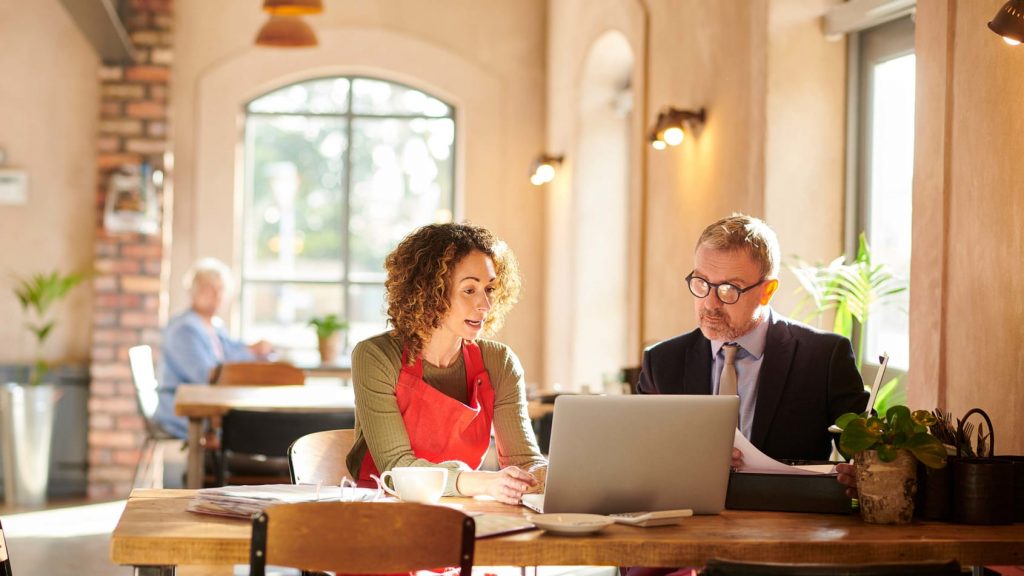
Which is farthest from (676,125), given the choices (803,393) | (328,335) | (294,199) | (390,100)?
(294,199)

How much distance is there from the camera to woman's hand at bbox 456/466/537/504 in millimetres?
2607

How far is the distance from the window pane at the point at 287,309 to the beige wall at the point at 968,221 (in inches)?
248

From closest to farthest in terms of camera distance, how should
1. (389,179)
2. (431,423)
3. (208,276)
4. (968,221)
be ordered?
(431,423) → (968,221) → (208,276) → (389,179)

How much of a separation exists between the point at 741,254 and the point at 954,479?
2.85ft

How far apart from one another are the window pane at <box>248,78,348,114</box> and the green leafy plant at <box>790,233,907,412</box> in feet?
17.8

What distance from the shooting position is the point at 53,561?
19.1 ft

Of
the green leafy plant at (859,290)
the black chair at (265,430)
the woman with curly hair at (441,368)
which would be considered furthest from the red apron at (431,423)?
the black chair at (265,430)

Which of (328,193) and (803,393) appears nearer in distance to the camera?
(803,393)

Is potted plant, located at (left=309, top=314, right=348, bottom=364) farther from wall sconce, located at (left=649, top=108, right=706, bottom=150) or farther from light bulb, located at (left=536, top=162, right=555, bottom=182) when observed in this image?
wall sconce, located at (left=649, top=108, right=706, bottom=150)

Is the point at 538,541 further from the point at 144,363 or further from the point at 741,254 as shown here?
the point at 144,363

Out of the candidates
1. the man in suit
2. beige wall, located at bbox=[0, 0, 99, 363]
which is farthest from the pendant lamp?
the man in suit

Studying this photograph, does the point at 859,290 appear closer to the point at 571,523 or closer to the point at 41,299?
the point at 571,523

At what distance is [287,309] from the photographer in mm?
9359

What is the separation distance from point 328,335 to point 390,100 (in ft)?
6.85
